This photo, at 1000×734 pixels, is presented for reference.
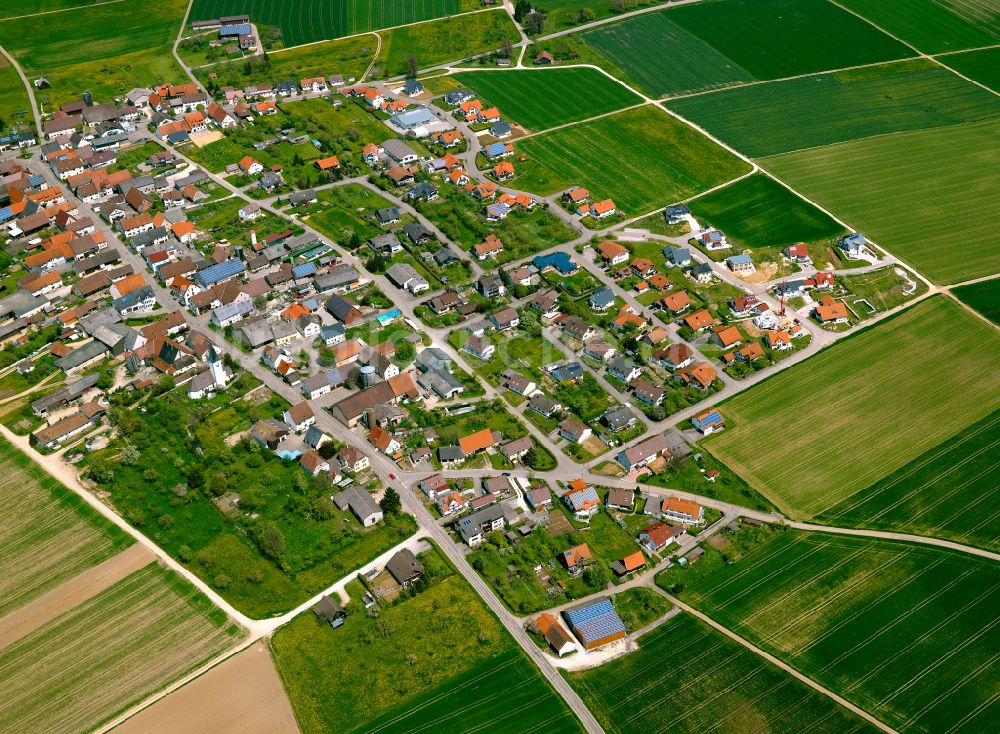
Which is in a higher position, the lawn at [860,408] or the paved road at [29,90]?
the paved road at [29,90]

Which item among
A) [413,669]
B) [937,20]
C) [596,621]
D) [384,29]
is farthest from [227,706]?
[937,20]

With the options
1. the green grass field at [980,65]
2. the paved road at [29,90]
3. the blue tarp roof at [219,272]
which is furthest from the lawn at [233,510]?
the green grass field at [980,65]

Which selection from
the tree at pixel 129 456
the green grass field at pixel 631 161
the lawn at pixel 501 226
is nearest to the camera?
the tree at pixel 129 456

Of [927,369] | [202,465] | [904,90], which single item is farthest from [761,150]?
[202,465]

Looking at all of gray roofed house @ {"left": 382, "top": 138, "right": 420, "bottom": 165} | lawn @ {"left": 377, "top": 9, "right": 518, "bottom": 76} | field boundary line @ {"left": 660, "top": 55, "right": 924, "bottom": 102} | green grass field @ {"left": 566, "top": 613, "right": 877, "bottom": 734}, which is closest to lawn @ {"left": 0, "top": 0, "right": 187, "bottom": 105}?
lawn @ {"left": 377, "top": 9, "right": 518, "bottom": 76}

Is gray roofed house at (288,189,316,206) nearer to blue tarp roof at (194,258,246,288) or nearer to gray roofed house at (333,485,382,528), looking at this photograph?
blue tarp roof at (194,258,246,288)

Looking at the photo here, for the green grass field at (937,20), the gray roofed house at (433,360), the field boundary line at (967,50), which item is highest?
the green grass field at (937,20)

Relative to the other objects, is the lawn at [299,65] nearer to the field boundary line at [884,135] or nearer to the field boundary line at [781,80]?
the field boundary line at [781,80]
